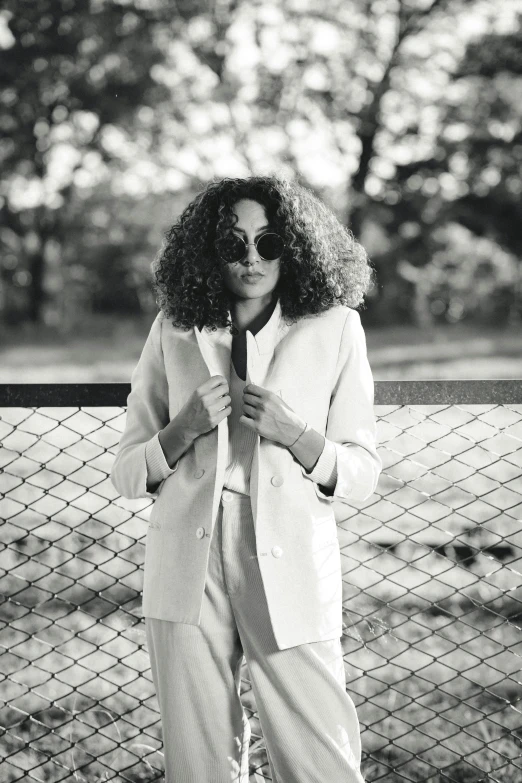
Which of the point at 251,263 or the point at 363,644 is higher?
the point at 251,263

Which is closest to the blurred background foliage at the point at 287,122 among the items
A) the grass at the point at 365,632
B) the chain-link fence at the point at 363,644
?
the grass at the point at 365,632

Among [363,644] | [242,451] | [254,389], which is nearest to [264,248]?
[254,389]

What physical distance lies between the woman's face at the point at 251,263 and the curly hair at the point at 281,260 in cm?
2

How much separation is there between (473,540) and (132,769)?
230 cm

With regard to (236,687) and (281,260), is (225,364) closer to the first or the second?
(281,260)

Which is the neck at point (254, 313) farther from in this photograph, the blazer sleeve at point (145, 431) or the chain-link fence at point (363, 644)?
A: the chain-link fence at point (363, 644)

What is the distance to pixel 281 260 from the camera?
72.5 inches

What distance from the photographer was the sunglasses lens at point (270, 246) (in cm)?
178

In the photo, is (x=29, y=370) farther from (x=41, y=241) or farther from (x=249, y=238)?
(x=249, y=238)

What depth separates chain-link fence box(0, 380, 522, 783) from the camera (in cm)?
221

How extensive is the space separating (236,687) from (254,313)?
2.59ft

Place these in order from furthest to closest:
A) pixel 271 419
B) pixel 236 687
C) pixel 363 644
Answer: pixel 363 644 → pixel 236 687 → pixel 271 419

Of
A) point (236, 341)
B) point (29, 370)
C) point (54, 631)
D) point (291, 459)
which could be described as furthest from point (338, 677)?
point (29, 370)

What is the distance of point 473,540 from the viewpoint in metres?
4.18
